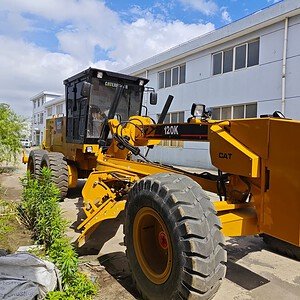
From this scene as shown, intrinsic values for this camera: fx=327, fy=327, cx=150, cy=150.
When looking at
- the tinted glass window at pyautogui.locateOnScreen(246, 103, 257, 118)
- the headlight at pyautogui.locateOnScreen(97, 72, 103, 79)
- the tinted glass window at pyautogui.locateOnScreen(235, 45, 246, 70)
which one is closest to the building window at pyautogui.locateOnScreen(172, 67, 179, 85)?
the tinted glass window at pyautogui.locateOnScreen(235, 45, 246, 70)

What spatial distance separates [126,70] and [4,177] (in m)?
12.6

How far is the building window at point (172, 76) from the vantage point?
18112 mm

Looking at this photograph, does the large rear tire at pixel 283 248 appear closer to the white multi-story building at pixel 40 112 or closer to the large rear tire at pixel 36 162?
the large rear tire at pixel 36 162

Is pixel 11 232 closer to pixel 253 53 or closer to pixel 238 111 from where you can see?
pixel 238 111

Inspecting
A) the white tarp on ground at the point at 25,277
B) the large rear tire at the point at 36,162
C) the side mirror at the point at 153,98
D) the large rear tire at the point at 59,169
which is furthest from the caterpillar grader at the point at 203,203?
the large rear tire at the point at 36,162

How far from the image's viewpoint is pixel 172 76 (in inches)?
739

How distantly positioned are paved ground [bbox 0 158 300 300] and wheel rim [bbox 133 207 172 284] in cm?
38

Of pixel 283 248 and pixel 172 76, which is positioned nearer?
pixel 283 248

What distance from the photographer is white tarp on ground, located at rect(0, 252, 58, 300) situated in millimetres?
2678

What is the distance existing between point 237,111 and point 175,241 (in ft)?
40.4

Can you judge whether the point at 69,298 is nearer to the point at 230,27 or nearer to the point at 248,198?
the point at 248,198

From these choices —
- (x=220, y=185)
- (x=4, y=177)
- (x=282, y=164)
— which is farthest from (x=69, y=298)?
(x=4, y=177)

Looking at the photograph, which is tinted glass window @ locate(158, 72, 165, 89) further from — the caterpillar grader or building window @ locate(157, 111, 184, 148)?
the caterpillar grader

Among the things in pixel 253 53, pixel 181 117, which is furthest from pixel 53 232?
pixel 181 117
